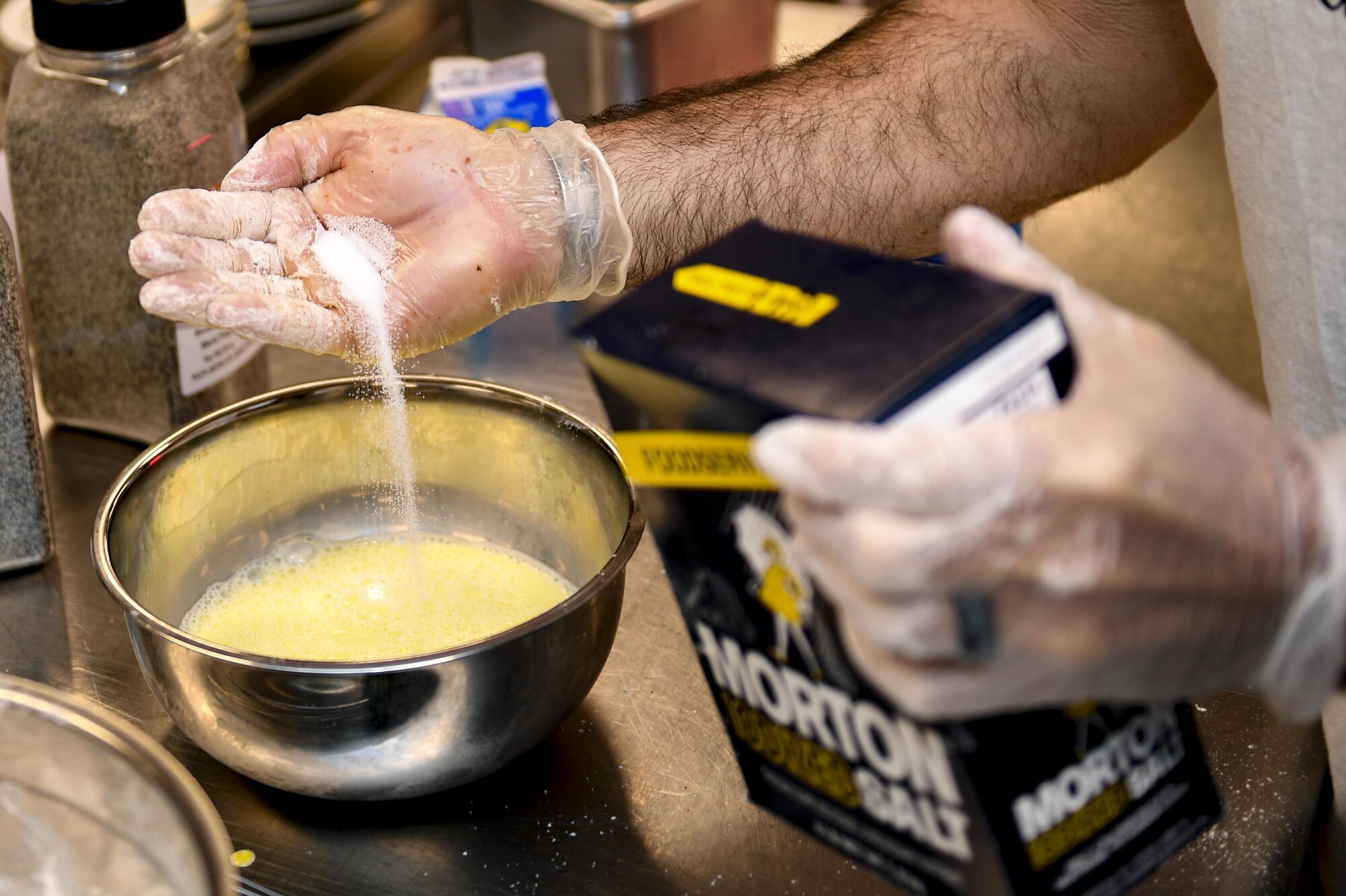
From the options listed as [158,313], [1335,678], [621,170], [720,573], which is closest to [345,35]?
[621,170]

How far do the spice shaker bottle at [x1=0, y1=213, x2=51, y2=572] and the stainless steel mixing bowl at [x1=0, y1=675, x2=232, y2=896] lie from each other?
375mm

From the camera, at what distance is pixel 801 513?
49 centimetres

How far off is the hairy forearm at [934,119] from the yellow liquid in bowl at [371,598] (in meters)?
0.28

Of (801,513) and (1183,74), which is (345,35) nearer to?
(1183,74)

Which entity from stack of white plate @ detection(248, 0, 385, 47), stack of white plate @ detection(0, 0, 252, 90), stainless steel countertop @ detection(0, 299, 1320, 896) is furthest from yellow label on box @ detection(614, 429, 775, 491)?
stack of white plate @ detection(248, 0, 385, 47)

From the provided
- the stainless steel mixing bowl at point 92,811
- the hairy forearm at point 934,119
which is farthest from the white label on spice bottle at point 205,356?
the stainless steel mixing bowl at point 92,811

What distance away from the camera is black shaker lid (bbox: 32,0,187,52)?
36.9 inches

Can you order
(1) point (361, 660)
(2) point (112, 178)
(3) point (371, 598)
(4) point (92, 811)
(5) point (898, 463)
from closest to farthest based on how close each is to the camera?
1. (5) point (898, 463)
2. (4) point (92, 811)
3. (1) point (361, 660)
4. (3) point (371, 598)
5. (2) point (112, 178)

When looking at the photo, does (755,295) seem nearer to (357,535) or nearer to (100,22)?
(357,535)

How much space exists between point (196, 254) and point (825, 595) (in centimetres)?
51

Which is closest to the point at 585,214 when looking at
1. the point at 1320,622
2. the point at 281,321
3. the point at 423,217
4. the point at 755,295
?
the point at 423,217

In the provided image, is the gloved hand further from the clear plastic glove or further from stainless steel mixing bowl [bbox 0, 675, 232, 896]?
the clear plastic glove

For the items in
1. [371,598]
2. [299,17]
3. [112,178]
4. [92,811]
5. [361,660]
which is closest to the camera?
[92,811]

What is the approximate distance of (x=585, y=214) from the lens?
37.1 inches
